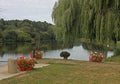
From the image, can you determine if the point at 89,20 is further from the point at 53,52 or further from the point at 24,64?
the point at 53,52

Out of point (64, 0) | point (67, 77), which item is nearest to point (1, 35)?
point (64, 0)

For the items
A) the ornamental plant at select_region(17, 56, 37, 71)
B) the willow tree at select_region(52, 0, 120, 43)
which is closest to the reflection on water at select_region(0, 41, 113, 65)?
the willow tree at select_region(52, 0, 120, 43)

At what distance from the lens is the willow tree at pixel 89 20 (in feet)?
48.1

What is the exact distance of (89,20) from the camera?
16.0 m

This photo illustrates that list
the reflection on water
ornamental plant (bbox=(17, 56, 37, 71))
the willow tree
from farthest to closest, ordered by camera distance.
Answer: the reflection on water → the willow tree → ornamental plant (bbox=(17, 56, 37, 71))

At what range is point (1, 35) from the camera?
69188 millimetres

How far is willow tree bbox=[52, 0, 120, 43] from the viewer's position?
1466cm

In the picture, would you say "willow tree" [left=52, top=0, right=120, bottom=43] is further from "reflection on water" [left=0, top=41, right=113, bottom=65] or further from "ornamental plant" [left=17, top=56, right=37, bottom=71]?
"ornamental plant" [left=17, top=56, right=37, bottom=71]

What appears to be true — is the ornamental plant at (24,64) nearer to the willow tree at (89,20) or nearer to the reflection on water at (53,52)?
the willow tree at (89,20)

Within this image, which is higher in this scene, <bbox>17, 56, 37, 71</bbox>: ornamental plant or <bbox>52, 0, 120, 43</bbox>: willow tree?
<bbox>52, 0, 120, 43</bbox>: willow tree

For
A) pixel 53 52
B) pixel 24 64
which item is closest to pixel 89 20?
pixel 24 64

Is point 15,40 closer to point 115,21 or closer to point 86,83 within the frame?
point 115,21

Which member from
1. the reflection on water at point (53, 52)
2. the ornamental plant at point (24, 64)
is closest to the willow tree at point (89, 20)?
the reflection on water at point (53, 52)

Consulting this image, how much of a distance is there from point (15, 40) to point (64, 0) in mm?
57829
